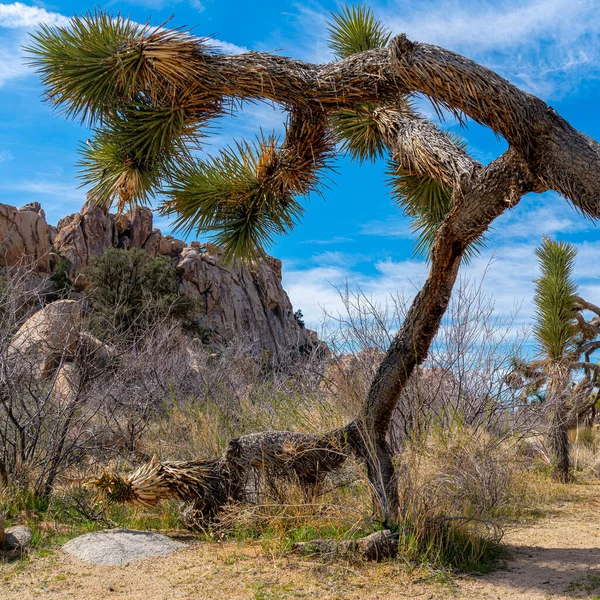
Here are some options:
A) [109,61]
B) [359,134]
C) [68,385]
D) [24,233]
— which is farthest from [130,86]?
[24,233]

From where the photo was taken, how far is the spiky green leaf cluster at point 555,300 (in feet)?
38.2

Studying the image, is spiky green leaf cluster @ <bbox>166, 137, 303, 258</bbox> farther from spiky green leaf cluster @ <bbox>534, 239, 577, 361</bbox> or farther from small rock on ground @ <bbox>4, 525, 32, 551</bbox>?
spiky green leaf cluster @ <bbox>534, 239, 577, 361</bbox>

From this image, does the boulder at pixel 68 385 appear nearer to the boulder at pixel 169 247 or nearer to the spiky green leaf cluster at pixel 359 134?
the spiky green leaf cluster at pixel 359 134

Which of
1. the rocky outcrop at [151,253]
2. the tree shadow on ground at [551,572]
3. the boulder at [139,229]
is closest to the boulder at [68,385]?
the tree shadow on ground at [551,572]

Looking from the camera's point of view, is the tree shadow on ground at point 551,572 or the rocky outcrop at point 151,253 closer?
the tree shadow on ground at point 551,572

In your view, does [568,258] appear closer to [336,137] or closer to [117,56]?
[336,137]

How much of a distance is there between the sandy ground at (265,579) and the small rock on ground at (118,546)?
0.10 metres

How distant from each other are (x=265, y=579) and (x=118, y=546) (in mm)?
1410

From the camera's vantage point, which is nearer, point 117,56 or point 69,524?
point 117,56

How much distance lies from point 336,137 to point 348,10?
2.46 metres

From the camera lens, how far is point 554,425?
35.7ft

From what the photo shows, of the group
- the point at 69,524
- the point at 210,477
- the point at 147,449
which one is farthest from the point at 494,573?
the point at 147,449

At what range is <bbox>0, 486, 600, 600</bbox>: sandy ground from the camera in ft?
15.1

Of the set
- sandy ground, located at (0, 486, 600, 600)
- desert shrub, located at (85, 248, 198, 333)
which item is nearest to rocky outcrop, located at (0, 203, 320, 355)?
desert shrub, located at (85, 248, 198, 333)
